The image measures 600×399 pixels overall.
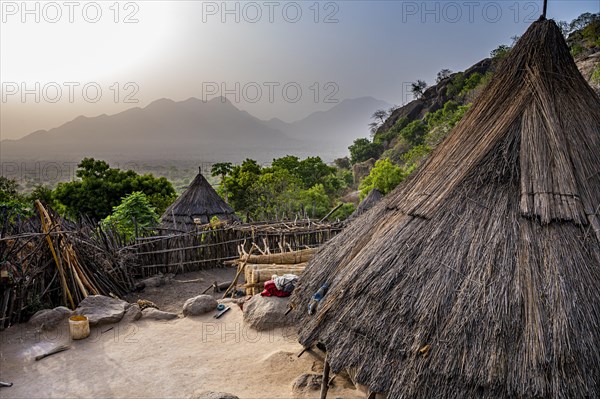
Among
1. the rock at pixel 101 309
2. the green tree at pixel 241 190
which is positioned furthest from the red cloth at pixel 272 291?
the green tree at pixel 241 190

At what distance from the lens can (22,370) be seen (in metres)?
6.91

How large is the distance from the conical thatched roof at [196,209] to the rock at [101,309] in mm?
7312

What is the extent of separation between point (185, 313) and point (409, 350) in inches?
258

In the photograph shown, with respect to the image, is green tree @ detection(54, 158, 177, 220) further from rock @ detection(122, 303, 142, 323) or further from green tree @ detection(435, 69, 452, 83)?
green tree @ detection(435, 69, 452, 83)

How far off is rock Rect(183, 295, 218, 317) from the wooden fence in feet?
12.6

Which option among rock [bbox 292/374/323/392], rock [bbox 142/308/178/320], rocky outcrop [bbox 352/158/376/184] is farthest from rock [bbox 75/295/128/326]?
rocky outcrop [bbox 352/158/376/184]

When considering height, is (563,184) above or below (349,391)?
above

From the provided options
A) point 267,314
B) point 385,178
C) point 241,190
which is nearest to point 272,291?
point 267,314

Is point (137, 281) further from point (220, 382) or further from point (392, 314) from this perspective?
point (392, 314)

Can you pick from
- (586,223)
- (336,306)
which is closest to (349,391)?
(336,306)

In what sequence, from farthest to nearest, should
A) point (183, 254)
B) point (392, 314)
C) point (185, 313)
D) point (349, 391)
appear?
point (183, 254) → point (185, 313) → point (349, 391) → point (392, 314)

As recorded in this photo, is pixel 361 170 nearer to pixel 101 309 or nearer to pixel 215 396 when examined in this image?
pixel 101 309

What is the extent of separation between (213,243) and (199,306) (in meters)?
5.00

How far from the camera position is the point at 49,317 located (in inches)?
339
